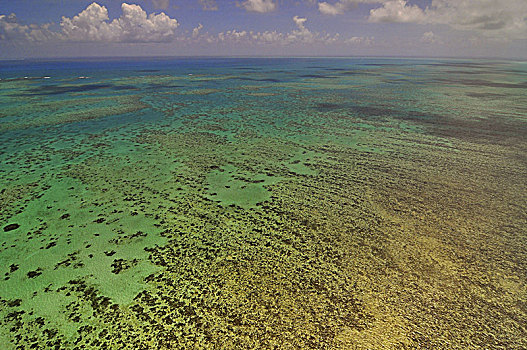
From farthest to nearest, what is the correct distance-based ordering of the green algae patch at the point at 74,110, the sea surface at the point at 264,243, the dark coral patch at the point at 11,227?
1. the green algae patch at the point at 74,110
2. the dark coral patch at the point at 11,227
3. the sea surface at the point at 264,243

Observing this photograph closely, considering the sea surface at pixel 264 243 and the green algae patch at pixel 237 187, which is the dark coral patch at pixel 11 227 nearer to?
the sea surface at pixel 264 243

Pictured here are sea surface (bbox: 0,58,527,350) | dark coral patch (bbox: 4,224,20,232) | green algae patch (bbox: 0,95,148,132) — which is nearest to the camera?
sea surface (bbox: 0,58,527,350)

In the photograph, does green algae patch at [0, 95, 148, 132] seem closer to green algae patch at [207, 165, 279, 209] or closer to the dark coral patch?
the dark coral patch

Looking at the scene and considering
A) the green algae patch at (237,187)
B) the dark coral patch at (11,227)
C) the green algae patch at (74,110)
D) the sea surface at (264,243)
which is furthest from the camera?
the green algae patch at (74,110)

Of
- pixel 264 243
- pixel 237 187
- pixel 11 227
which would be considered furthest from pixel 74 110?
pixel 264 243

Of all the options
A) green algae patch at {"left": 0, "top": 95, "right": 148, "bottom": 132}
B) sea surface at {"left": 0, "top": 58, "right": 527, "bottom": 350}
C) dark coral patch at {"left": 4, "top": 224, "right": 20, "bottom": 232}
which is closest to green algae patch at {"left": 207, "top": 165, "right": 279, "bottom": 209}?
sea surface at {"left": 0, "top": 58, "right": 527, "bottom": 350}

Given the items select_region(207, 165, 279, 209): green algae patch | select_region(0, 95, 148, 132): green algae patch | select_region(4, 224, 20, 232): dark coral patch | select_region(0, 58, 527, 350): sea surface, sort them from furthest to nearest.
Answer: select_region(0, 95, 148, 132): green algae patch → select_region(207, 165, 279, 209): green algae patch → select_region(4, 224, 20, 232): dark coral patch → select_region(0, 58, 527, 350): sea surface

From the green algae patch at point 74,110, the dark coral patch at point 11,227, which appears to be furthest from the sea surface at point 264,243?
the green algae patch at point 74,110

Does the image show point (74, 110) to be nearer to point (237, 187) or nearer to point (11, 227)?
point (11, 227)
